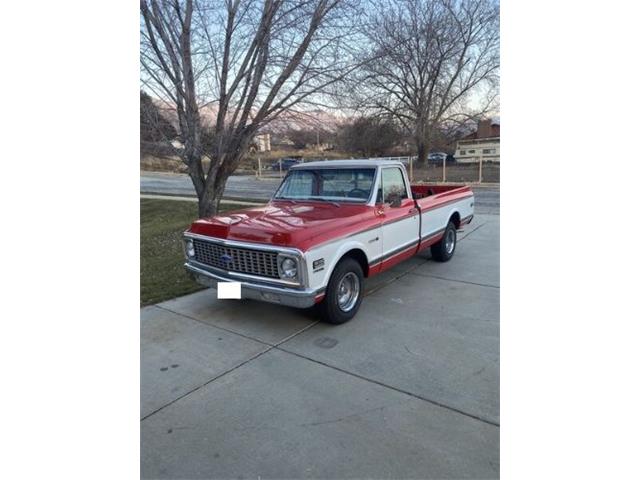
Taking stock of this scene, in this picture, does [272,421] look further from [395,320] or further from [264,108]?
[264,108]

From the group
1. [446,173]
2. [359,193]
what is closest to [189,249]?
[359,193]

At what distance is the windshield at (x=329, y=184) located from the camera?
4941 mm

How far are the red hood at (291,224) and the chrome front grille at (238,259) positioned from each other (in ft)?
0.39

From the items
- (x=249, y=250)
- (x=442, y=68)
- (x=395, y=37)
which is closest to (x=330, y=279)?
(x=249, y=250)

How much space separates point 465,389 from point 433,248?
3.71 metres

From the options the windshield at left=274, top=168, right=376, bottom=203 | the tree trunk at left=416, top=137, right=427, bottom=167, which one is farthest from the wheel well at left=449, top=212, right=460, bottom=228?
the tree trunk at left=416, top=137, right=427, bottom=167

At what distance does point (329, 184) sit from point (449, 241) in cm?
265

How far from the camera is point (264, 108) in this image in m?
7.48

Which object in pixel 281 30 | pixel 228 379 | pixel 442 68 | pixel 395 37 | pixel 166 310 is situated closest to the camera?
pixel 228 379

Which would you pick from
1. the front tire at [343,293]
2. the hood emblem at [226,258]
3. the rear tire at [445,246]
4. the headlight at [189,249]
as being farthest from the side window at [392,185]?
the headlight at [189,249]

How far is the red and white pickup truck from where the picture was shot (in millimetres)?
3697

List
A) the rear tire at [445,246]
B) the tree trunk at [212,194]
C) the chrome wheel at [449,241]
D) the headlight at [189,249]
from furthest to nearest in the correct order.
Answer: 1. the tree trunk at [212,194]
2. the chrome wheel at [449,241]
3. the rear tire at [445,246]
4. the headlight at [189,249]

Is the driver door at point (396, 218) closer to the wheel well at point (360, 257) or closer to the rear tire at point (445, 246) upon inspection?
the wheel well at point (360, 257)

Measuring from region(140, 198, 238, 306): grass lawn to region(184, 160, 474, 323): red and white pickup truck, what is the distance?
34.5 inches
